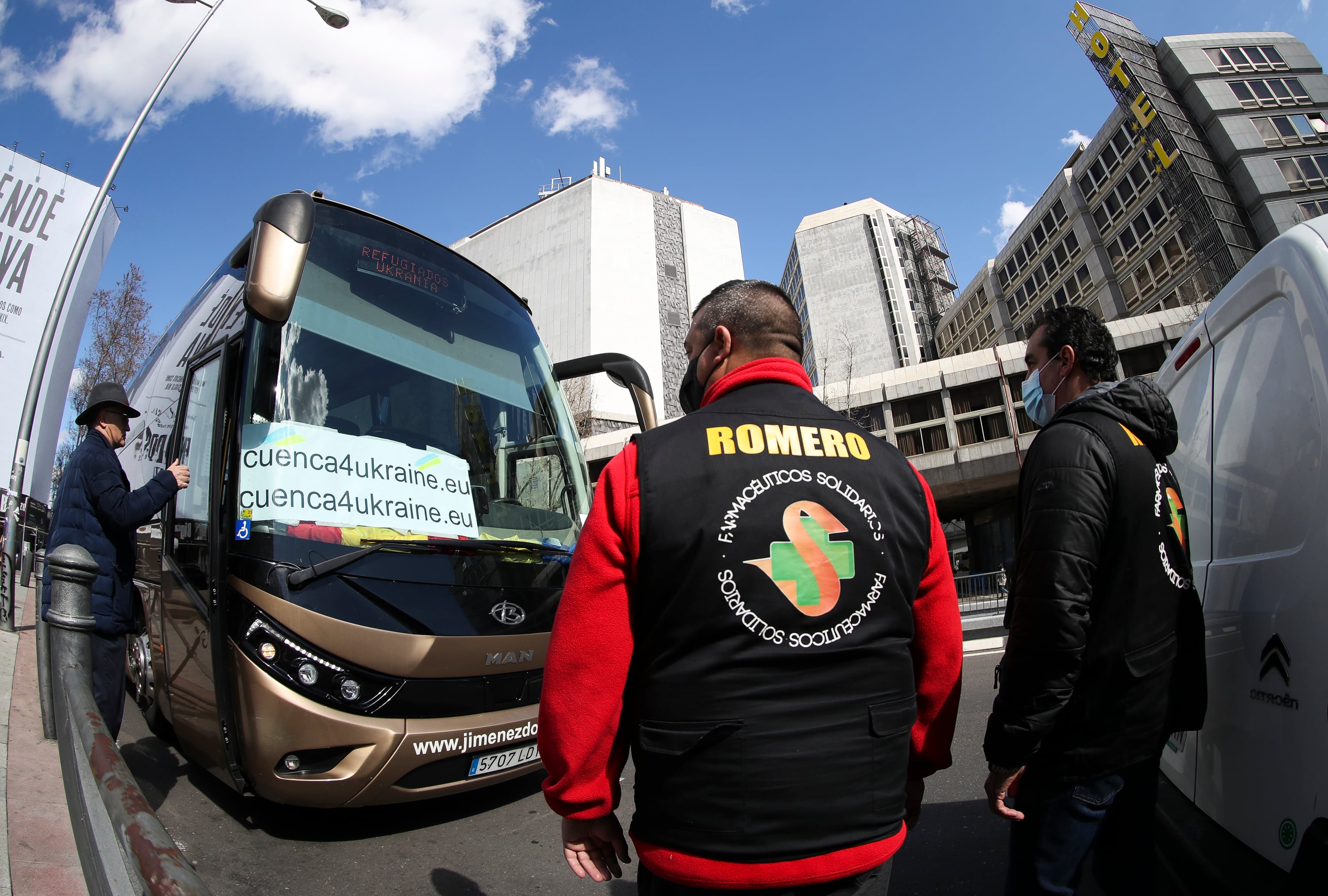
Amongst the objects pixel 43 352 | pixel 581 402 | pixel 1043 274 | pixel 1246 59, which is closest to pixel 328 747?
pixel 43 352

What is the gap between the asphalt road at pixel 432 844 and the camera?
2.91 meters

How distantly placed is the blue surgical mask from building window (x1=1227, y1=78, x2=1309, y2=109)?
175 feet

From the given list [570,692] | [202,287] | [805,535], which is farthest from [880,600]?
[202,287]

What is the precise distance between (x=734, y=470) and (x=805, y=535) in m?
0.19

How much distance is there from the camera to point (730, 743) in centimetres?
126

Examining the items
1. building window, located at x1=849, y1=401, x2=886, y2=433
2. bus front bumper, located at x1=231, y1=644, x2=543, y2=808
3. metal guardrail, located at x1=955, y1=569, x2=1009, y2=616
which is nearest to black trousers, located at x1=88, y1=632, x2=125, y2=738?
bus front bumper, located at x1=231, y1=644, x2=543, y2=808

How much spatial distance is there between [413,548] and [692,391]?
2.15m

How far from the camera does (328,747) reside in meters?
3.04

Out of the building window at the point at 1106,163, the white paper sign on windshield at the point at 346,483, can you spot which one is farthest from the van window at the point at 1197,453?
the building window at the point at 1106,163

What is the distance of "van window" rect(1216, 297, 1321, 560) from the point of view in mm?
1895

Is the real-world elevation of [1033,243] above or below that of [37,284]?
above

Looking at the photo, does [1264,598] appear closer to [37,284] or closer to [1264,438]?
[1264,438]

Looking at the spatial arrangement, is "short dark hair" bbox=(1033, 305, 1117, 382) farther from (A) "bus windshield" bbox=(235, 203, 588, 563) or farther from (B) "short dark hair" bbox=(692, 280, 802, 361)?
(A) "bus windshield" bbox=(235, 203, 588, 563)

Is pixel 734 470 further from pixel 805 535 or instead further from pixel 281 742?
pixel 281 742
